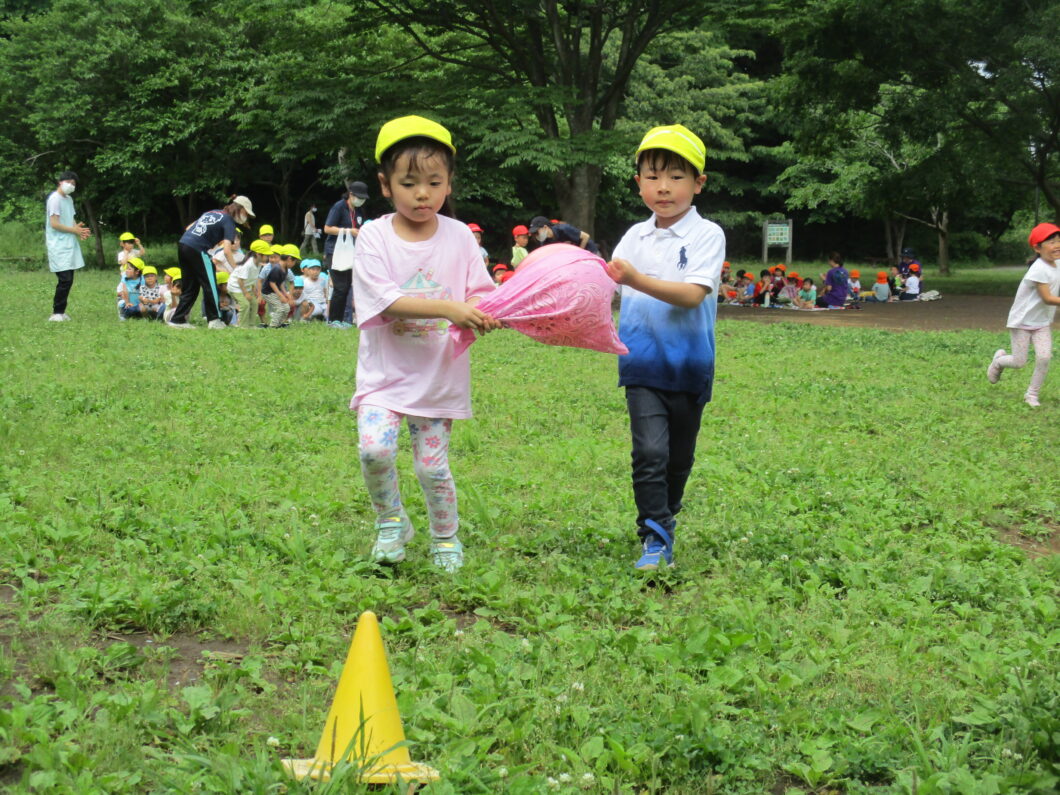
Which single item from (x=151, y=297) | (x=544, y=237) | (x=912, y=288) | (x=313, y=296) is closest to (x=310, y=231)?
(x=313, y=296)

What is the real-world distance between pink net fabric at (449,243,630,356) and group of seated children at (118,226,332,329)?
1090 centimetres

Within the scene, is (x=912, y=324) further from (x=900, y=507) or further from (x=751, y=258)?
(x=751, y=258)

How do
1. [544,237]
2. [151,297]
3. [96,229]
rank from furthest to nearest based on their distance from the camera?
[96,229] < [151,297] < [544,237]

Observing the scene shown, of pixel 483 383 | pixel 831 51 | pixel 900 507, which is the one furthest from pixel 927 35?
→ pixel 900 507

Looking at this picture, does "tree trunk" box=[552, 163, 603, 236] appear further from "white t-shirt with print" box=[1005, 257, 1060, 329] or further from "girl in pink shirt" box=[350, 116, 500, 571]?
"girl in pink shirt" box=[350, 116, 500, 571]

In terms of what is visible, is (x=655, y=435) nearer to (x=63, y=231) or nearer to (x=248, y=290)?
(x=248, y=290)

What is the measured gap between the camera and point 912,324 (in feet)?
63.7

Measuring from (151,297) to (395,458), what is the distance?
12034 mm

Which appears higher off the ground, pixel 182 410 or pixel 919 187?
pixel 919 187

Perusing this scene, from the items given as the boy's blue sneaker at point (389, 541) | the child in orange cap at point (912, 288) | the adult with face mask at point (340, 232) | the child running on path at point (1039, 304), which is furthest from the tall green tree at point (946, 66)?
the boy's blue sneaker at point (389, 541)

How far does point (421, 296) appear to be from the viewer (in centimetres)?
446

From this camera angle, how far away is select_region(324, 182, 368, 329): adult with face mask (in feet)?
47.7

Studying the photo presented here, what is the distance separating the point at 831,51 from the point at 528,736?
23.2 m

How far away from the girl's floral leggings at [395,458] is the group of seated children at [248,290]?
10.6 metres
